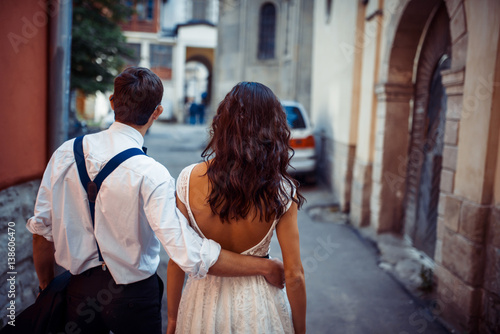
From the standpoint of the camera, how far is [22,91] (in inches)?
122

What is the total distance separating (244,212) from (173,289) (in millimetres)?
501

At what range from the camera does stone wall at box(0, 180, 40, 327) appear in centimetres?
289

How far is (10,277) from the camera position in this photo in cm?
298

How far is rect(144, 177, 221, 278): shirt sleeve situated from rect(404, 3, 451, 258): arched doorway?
4.43 meters

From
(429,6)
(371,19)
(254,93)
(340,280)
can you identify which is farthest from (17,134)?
(371,19)

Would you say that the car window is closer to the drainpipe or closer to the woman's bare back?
the drainpipe

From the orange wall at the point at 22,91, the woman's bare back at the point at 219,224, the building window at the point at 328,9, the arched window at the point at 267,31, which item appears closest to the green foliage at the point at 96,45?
the building window at the point at 328,9

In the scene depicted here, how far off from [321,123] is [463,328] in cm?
725

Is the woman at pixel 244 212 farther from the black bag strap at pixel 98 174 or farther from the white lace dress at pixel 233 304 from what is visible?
the black bag strap at pixel 98 174

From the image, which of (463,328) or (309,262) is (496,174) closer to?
(463,328)

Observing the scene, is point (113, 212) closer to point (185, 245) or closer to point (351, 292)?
point (185, 245)

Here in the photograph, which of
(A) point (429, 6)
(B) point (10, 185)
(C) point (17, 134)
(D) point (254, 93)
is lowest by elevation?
(B) point (10, 185)

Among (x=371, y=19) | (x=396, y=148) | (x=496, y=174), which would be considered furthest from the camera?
(x=371, y=19)

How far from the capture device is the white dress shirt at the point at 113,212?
1.74m
